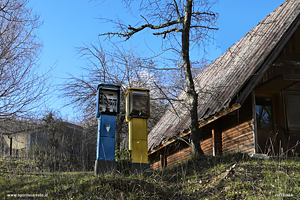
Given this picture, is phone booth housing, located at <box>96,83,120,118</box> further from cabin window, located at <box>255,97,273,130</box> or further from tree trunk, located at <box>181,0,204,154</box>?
cabin window, located at <box>255,97,273,130</box>

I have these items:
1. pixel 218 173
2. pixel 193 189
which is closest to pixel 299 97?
pixel 218 173

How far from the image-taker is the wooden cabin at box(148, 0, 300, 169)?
996cm

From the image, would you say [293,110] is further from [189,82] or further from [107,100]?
[107,100]

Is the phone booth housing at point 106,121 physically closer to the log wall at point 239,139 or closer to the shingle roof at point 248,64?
the shingle roof at point 248,64

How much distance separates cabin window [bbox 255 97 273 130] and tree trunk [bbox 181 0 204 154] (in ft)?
9.10

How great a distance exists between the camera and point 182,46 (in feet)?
34.1

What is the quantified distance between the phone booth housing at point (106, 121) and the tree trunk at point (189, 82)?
8.10ft

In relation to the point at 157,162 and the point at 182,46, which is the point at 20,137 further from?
the point at 182,46

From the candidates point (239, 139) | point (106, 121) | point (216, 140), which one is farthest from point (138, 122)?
point (216, 140)

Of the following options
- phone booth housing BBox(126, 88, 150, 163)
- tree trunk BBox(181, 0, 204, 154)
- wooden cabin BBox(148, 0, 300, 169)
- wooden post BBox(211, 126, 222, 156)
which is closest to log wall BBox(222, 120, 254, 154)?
wooden cabin BBox(148, 0, 300, 169)

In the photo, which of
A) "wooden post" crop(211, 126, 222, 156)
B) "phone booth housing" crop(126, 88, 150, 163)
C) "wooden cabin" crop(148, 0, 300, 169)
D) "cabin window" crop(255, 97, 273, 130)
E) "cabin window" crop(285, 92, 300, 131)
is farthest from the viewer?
"wooden post" crop(211, 126, 222, 156)

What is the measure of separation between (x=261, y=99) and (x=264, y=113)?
0.50 m

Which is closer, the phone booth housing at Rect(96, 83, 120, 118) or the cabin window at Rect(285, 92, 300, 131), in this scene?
the phone booth housing at Rect(96, 83, 120, 118)

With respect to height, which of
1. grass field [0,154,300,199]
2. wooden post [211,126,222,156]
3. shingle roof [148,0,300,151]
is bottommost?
grass field [0,154,300,199]
